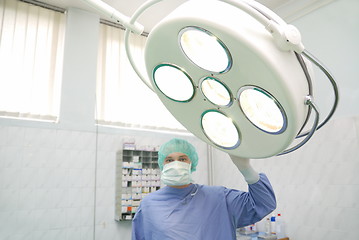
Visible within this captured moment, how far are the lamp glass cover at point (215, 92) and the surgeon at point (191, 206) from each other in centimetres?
52

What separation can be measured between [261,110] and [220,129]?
0.16 meters

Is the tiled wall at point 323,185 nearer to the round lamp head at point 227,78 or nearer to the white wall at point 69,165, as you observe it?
the white wall at point 69,165

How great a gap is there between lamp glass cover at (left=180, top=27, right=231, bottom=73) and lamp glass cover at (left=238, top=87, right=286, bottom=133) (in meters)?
0.09

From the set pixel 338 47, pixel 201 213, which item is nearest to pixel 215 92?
pixel 201 213

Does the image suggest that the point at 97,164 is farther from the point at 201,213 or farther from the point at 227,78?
the point at 227,78

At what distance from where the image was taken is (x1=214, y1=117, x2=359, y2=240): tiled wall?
2361 millimetres

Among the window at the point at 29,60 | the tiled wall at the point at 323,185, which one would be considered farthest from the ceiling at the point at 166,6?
the tiled wall at the point at 323,185

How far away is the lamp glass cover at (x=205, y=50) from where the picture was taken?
2.09ft

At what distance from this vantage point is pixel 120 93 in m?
3.18

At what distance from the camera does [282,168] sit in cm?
288

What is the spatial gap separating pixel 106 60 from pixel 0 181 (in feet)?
5.05

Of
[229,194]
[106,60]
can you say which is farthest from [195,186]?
[106,60]

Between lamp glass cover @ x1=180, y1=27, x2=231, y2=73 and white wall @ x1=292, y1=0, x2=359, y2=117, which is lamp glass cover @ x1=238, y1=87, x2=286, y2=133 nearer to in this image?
→ lamp glass cover @ x1=180, y1=27, x2=231, y2=73

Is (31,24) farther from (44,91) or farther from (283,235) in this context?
(283,235)
